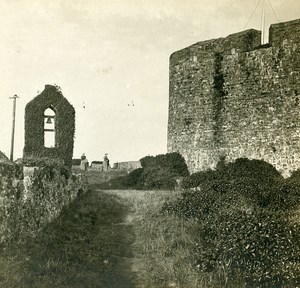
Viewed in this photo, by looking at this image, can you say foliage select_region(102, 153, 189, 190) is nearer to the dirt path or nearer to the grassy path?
the grassy path

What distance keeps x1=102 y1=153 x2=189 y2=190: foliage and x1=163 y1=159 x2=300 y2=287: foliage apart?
262 inches

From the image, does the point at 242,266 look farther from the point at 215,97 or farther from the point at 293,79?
the point at 215,97

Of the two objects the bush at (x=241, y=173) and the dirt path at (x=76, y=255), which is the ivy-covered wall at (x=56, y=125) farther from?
the dirt path at (x=76, y=255)

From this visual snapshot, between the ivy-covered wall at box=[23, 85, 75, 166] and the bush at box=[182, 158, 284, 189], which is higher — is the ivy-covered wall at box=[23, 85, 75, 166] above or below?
above

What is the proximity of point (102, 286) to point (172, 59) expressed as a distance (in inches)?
734

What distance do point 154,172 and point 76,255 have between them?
13.4 metres

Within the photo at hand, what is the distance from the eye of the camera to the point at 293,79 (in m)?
19.9

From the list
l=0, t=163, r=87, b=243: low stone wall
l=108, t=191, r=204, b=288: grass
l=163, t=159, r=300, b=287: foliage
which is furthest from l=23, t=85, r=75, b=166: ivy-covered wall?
l=0, t=163, r=87, b=243: low stone wall

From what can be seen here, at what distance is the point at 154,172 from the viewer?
22.8 m

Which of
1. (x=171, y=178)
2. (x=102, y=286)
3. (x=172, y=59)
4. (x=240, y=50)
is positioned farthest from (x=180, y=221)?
(x=172, y=59)

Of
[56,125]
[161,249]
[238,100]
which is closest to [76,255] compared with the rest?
[161,249]

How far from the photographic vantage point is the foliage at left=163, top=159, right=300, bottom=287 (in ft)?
30.9

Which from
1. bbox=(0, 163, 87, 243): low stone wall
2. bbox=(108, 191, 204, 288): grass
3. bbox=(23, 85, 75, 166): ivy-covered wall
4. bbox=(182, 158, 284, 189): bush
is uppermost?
bbox=(23, 85, 75, 166): ivy-covered wall

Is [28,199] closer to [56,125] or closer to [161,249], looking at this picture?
[161,249]
